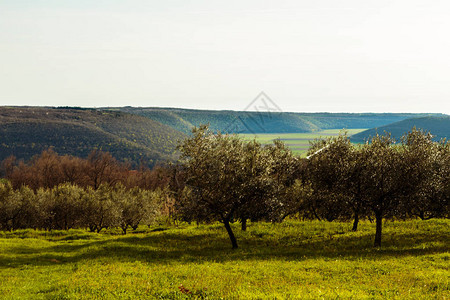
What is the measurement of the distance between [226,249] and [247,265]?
987 cm

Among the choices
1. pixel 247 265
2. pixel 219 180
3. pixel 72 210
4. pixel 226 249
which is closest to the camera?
pixel 247 265

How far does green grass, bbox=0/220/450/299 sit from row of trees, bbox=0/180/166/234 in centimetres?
3666

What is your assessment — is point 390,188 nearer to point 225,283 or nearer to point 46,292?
point 225,283

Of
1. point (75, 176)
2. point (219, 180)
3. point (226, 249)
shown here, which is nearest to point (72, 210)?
point (75, 176)

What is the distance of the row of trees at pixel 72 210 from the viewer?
3447 inches

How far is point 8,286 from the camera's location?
87.8 ft

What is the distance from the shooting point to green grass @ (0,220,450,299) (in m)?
22.0

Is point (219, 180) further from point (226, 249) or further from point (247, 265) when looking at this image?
point (247, 265)

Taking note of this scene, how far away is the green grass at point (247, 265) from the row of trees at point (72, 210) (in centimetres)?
3666

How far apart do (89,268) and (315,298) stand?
2074cm

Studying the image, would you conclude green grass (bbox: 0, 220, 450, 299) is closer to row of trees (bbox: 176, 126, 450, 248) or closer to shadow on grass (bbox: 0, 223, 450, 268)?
shadow on grass (bbox: 0, 223, 450, 268)

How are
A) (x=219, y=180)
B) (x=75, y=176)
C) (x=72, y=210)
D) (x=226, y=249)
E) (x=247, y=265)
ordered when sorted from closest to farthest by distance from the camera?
(x=247, y=265)
(x=219, y=180)
(x=226, y=249)
(x=72, y=210)
(x=75, y=176)

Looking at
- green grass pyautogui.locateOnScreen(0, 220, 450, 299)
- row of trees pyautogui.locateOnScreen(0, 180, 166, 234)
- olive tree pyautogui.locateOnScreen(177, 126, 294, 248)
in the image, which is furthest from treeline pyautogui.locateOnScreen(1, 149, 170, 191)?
olive tree pyautogui.locateOnScreen(177, 126, 294, 248)

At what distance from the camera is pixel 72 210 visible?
9112 centimetres
